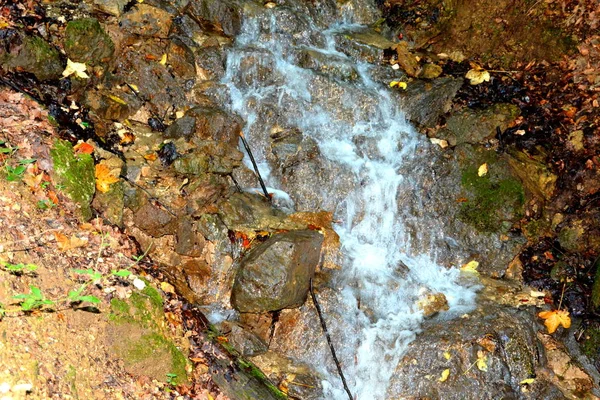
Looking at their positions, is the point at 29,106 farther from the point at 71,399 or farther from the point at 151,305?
the point at 71,399

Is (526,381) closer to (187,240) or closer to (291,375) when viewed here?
(291,375)

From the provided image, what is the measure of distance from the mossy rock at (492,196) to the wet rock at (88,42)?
228 inches

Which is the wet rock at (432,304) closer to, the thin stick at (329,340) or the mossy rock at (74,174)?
the thin stick at (329,340)

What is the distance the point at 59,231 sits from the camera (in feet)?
12.9

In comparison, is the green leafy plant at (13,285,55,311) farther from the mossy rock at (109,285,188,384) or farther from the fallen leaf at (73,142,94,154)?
the fallen leaf at (73,142,94,154)

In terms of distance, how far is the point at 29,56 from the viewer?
529 cm

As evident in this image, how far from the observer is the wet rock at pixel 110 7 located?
650cm

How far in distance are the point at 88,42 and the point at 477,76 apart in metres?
6.34

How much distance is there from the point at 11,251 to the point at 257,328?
9.71ft

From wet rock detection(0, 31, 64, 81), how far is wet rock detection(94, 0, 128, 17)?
1241 mm

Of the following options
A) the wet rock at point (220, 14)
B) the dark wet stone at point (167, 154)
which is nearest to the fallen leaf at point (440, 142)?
the wet rock at point (220, 14)

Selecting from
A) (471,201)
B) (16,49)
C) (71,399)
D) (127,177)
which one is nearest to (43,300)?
(71,399)

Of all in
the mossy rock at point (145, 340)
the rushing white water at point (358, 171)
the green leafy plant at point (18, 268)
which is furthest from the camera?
the rushing white water at point (358, 171)

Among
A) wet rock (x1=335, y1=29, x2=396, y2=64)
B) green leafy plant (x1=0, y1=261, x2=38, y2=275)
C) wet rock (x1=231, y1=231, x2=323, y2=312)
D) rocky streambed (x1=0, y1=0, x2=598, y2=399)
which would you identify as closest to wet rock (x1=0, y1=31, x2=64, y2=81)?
rocky streambed (x1=0, y1=0, x2=598, y2=399)
